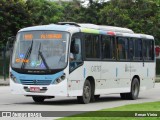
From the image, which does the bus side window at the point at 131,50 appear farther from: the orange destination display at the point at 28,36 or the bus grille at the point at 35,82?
the bus grille at the point at 35,82

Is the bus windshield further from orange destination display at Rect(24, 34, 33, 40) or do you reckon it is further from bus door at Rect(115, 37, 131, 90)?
bus door at Rect(115, 37, 131, 90)

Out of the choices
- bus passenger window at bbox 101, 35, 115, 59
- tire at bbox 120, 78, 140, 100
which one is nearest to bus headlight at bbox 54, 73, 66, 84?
bus passenger window at bbox 101, 35, 115, 59

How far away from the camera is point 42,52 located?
63.5 feet

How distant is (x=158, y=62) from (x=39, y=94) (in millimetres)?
45900

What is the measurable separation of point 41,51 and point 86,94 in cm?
243

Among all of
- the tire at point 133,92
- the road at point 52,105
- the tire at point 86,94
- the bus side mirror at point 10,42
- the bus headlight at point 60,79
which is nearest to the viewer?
the road at point 52,105

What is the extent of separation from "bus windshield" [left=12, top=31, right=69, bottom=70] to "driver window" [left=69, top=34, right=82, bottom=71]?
276 millimetres

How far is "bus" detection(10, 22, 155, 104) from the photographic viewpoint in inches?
753

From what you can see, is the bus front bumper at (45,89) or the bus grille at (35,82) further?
the bus grille at (35,82)

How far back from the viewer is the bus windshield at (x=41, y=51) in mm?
19234

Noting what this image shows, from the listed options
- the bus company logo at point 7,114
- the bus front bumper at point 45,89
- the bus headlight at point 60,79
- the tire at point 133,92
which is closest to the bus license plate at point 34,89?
the bus front bumper at point 45,89

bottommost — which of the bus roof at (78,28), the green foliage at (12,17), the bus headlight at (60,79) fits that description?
the bus headlight at (60,79)

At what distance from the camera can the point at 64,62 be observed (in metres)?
19.2

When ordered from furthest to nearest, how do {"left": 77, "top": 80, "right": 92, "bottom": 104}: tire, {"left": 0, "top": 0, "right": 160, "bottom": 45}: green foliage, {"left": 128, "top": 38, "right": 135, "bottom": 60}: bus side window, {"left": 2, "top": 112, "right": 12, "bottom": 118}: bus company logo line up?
{"left": 0, "top": 0, "right": 160, "bottom": 45}: green foliage
{"left": 128, "top": 38, "right": 135, "bottom": 60}: bus side window
{"left": 77, "top": 80, "right": 92, "bottom": 104}: tire
{"left": 2, "top": 112, "right": 12, "bottom": 118}: bus company logo
